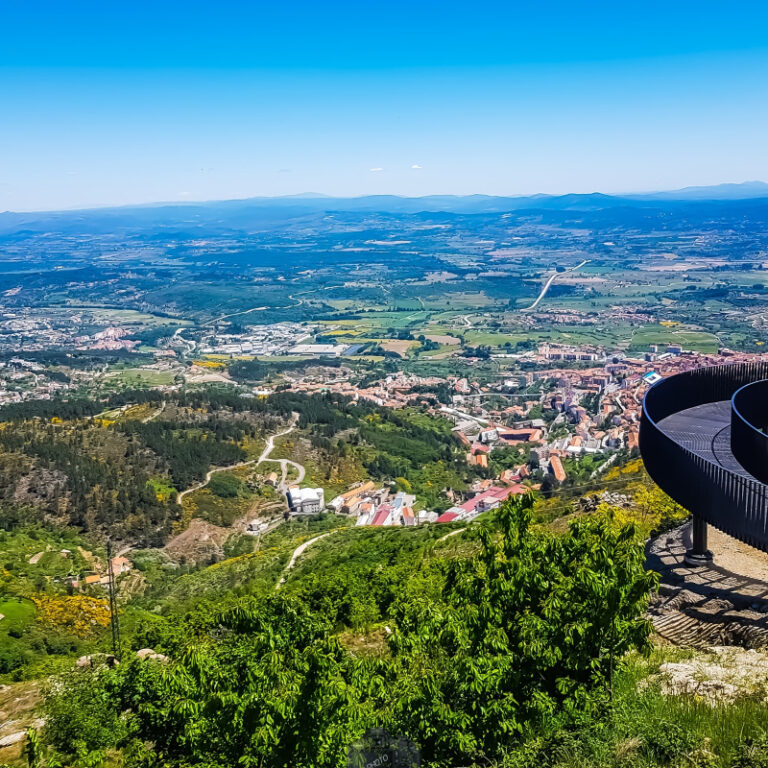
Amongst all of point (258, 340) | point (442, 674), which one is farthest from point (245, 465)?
point (258, 340)

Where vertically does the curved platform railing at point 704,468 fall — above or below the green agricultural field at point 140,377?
above

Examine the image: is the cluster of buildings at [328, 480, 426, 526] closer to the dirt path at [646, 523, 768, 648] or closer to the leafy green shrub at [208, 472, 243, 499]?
the leafy green shrub at [208, 472, 243, 499]

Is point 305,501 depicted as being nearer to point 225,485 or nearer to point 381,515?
point 381,515

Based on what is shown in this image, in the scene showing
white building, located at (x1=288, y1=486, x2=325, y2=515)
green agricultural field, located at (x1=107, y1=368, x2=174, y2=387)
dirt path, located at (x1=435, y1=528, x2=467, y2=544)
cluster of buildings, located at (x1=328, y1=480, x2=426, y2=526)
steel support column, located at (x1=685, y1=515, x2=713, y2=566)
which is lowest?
green agricultural field, located at (x1=107, y1=368, x2=174, y2=387)

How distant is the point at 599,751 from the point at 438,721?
59.1 inches

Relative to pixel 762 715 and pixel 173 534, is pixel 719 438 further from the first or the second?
pixel 173 534

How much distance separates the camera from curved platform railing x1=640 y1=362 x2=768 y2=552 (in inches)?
368

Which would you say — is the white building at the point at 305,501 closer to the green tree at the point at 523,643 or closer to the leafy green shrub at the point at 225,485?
the leafy green shrub at the point at 225,485

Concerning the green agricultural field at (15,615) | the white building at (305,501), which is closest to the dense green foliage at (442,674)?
the green agricultural field at (15,615)

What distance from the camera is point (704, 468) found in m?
10.2

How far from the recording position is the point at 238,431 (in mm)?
47188

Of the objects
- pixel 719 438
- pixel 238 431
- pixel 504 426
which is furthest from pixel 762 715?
pixel 504 426

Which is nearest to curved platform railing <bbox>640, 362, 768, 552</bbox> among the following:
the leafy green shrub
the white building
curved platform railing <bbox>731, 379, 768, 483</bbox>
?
curved platform railing <bbox>731, 379, 768, 483</bbox>

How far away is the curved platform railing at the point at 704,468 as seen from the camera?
9.34 m
